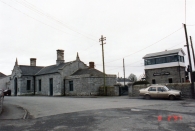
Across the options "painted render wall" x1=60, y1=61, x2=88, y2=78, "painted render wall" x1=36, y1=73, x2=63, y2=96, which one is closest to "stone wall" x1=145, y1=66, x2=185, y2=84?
"painted render wall" x1=60, y1=61, x2=88, y2=78

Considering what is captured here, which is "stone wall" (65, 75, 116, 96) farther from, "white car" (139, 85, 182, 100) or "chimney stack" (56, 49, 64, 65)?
"white car" (139, 85, 182, 100)

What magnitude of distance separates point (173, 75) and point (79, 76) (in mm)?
17370

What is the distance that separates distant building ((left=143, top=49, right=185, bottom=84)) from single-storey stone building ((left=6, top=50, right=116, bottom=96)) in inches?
322

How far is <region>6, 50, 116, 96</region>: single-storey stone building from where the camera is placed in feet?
104

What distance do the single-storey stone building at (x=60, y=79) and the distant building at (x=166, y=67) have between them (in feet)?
26.8

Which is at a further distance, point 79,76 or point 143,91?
point 79,76

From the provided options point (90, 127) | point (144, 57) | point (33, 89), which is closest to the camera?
point (90, 127)

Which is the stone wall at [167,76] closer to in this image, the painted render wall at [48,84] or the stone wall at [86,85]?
the stone wall at [86,85]

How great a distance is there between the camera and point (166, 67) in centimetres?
3484

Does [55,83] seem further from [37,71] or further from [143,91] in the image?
[143,91]

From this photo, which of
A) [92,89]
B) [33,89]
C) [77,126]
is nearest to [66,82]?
[92,89]

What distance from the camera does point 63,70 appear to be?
35500 mm

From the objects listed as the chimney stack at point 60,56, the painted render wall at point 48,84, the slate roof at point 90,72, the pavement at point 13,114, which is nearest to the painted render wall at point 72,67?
the slate roof at point 90,72

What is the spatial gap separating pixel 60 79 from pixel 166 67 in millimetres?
20515
